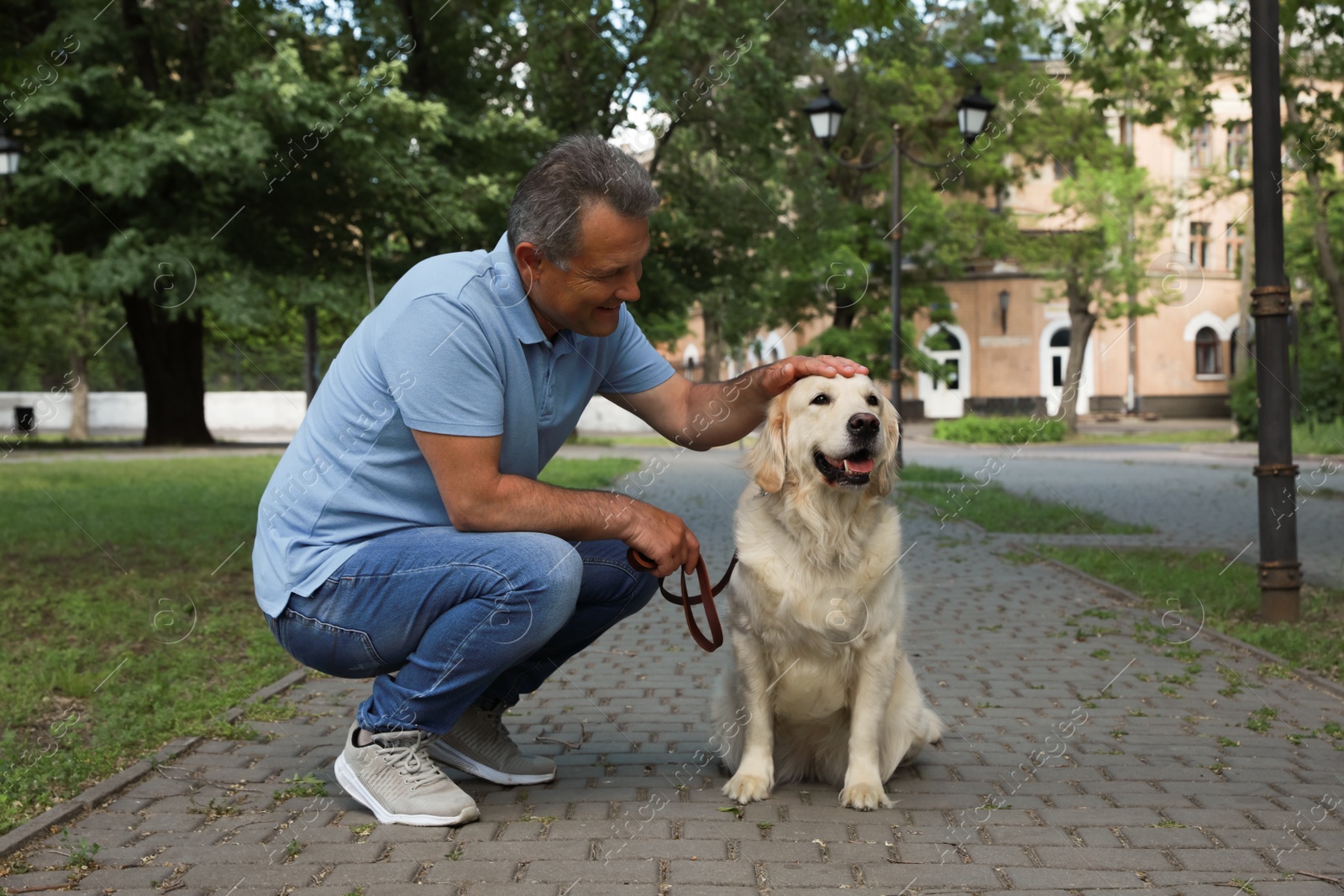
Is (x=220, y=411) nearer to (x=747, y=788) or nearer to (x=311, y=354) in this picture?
(x=311, y=354)

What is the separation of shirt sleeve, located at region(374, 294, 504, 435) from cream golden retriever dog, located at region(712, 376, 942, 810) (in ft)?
3.31

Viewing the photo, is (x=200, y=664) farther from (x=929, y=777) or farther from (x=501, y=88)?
(x=501, y=88)

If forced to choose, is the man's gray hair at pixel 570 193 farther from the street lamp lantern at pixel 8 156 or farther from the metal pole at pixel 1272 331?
the street lamp lantern at pixel 8 156

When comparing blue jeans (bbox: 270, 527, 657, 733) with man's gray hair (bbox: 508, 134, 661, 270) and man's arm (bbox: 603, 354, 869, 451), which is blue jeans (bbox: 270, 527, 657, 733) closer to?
man's arm (bbox: 603, 354, 869, 451)

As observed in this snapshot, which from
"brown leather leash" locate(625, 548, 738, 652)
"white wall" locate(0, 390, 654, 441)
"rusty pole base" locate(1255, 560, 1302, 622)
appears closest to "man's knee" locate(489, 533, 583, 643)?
"brown leather leash" locate(625, 548, 738, 652)

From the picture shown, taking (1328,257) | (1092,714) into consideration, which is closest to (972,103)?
(1328,257)

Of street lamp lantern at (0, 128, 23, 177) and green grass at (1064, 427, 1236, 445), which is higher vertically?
street lamp lantern at (0, 128, 23, 177)

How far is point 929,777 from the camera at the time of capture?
434cm

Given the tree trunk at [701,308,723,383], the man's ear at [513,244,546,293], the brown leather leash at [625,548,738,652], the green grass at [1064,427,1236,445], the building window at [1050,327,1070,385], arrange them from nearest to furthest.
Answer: the man's ear at [513,244,546,293] < the brown leather leash at [625,548,738,652] < the green grass at [1064,427,1236,445] < the tree trunk at [701,308,723,383] < the building window at [1050,327,1070,385]

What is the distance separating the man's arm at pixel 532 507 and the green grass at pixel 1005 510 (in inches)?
375

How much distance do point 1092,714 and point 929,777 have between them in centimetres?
133

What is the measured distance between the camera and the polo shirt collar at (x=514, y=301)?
3.78 meters

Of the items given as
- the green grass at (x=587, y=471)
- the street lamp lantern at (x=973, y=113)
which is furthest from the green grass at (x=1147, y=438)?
the street lamp lantern at (x=973, y=113)

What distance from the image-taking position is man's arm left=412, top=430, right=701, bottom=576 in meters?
3.59
